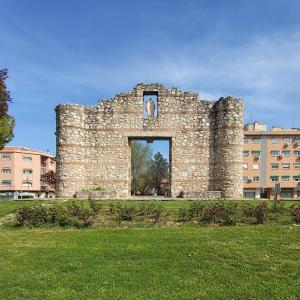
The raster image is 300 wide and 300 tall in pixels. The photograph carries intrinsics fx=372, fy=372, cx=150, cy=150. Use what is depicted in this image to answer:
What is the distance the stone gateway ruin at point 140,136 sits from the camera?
23984mm

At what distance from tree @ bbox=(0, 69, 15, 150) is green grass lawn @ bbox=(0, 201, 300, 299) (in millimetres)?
8001

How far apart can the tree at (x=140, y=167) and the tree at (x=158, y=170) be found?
94.3 inches

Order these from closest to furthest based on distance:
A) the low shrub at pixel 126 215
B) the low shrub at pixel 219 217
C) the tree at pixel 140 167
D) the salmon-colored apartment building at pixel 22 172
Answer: the low shrub at pixel 219 217 < the low shrub at pixel 126 215 < the tree at pixel 140 167 < the salmon-colored apartment building at pixel 22 172

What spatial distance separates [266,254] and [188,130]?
55.9ft

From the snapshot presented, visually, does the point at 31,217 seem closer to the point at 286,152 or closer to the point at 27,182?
the point at 286,152

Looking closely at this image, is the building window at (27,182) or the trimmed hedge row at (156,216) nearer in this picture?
the trimmed hedge row at (156,216)

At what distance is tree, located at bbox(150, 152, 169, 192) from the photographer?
63.6 meters

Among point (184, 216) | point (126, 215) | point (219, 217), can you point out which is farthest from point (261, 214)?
point (126, 215)

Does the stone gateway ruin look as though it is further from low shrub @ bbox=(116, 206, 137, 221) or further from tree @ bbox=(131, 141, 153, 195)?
tree @ bbox=(131, 141, 153, 195)

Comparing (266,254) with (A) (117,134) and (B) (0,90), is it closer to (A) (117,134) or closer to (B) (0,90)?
(B) (0,90)

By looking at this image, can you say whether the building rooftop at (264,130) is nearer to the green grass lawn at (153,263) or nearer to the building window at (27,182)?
the building window at (27,182)

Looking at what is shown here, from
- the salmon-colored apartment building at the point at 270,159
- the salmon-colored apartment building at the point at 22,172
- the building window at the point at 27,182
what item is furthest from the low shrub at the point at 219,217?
the building window at the point at 27,182

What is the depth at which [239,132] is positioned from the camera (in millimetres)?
23812

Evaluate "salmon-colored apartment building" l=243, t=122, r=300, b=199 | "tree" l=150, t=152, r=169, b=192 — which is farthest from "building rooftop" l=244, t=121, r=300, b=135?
"tree" l=150, t=152, r=169, b=192
